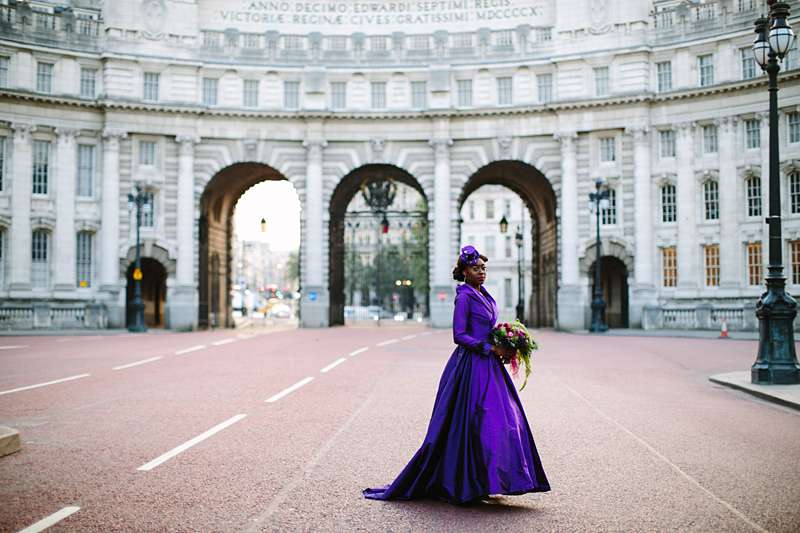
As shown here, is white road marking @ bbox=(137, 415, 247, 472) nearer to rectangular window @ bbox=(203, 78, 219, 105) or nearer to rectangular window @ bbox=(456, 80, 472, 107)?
rectangular window @ bbox=(203, 78, 219, 105)

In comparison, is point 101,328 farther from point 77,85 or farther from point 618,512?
point 618,512

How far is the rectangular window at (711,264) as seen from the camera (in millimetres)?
44000

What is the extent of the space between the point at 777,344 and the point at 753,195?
29.1 m

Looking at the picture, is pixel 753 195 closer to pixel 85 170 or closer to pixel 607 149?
pixel 607 149

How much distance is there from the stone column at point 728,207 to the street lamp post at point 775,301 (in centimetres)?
2741

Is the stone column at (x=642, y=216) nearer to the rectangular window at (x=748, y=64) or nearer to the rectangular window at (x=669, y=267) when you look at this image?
the rectangular window at (x=669, y=267)

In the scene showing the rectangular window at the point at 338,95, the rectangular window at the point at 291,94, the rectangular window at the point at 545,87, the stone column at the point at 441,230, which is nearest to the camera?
the rectangular window at the point at 545,87

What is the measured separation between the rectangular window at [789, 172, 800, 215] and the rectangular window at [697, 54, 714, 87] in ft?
21.1

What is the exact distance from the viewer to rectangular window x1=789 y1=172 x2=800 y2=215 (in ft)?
134

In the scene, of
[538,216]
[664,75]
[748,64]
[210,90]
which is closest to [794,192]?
[748,64]

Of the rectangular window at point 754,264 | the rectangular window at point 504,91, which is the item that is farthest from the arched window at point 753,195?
the rectangular window at point 504,91

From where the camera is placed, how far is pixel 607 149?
1847 inches

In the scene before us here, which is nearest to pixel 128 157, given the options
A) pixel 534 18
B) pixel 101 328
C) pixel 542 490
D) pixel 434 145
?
pixel 101 328

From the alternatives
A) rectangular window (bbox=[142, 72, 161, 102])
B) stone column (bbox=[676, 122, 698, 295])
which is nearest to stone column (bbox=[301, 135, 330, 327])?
rectangular window (bbox=[142, 72, 161, 102])
